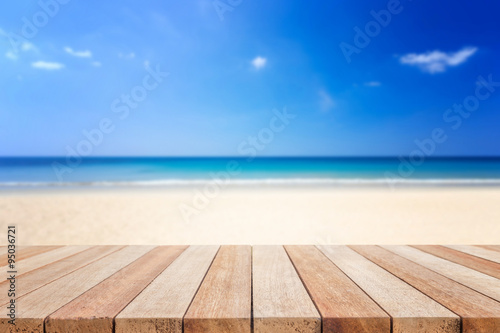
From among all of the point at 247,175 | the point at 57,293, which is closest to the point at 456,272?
the point at 57,293

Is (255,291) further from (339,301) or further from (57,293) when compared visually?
(57,293)

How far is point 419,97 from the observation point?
111 ft

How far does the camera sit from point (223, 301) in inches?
34.1

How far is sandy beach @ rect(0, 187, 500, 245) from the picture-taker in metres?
5.31

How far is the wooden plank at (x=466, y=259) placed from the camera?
3.99 feet

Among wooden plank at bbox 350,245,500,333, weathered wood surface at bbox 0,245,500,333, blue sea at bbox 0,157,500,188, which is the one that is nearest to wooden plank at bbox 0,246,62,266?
weathered wood surface at bbox 0,245,500,333

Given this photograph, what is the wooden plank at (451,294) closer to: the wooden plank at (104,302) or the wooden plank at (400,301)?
the wooden plank at (400,301)

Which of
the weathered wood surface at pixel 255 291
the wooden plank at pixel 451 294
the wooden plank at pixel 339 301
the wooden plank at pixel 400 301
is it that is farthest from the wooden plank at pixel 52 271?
the wooden plank at pixel 451 294

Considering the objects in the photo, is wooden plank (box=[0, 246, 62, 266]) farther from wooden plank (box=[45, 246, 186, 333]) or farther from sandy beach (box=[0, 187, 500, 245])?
sandy beach (box=[0, 187, 500, 245])

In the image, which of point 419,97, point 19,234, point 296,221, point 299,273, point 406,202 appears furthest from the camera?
point 419,97

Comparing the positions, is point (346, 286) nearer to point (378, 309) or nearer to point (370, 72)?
point (378, 309)

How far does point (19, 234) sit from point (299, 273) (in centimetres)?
636

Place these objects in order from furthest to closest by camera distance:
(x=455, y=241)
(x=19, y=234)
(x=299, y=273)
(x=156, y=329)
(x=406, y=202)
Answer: (x=406, y=202)
(x=19, y=234)
(x=455, y=241)
(x=299, y=273)
(x=156, y=329)

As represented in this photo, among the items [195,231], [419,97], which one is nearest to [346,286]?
[195,231]
